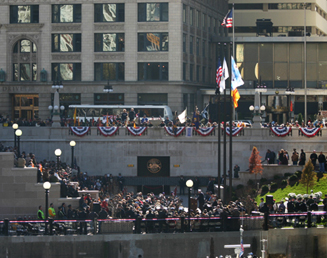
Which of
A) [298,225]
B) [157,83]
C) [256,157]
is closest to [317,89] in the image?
[157,83]

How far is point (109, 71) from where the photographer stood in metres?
69.1

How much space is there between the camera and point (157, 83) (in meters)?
68.9

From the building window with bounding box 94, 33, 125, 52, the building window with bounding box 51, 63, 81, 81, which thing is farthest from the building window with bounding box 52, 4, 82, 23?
the building window with bounding box 51, 63, 81, 81

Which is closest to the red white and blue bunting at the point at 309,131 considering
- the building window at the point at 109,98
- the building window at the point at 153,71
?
the building window at the point at 153,71

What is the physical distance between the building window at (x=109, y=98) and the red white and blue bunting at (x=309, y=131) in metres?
23.6

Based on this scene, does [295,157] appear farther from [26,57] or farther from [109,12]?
[26,57]

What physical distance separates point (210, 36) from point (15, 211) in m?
47.3

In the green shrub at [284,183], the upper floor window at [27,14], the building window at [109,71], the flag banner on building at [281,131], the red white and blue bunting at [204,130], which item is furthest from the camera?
the upper floor window at [27,14]

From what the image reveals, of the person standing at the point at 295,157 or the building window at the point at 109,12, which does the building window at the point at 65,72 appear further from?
the person standing at the point at 295,157

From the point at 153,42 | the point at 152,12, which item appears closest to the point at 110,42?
the point at 153,42

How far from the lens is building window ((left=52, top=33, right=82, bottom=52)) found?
226ft

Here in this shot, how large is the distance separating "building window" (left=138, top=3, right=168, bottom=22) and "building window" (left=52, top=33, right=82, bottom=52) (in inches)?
261

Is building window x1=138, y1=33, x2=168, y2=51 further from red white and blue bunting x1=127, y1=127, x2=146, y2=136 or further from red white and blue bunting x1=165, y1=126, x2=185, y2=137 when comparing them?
red white and blue bunting x1=165, y1=126, x2=185, y2=137

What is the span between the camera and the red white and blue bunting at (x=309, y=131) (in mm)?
50438
